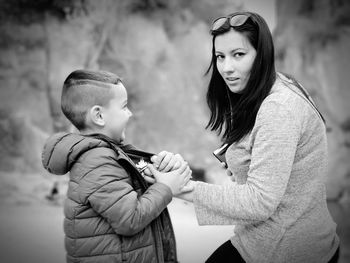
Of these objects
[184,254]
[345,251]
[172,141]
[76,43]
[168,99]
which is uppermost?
[76,43]

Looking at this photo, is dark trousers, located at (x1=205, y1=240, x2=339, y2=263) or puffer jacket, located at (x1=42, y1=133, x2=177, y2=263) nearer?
puffer jacket, located at (x1=42, y1=133, x2=177, y2=263)

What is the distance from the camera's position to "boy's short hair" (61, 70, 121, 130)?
1.44m

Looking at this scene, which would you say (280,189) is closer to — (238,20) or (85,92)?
(238,20)

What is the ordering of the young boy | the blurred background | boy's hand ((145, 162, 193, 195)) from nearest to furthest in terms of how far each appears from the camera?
the young boy → boy's hand ((145, 162, 193, 195)) → the blurred background

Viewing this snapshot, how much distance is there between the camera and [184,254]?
305 centimetres

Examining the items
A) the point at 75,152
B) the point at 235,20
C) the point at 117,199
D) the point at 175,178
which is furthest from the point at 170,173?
the point at 235,20

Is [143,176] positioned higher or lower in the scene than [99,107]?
lower

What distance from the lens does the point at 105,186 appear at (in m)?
1.28

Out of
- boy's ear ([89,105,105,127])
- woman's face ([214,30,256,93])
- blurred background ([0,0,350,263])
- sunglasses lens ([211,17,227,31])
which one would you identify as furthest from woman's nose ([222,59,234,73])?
blurred background ([0,0,350,263])

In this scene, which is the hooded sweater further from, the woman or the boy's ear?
the boy's ear

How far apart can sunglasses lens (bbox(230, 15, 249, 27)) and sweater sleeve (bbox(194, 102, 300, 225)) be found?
29 cm

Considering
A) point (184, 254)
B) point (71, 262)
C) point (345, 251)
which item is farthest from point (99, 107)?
point (345, 251)

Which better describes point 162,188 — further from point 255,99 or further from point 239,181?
point 255,99

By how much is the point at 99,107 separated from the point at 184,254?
1929 millimetres
